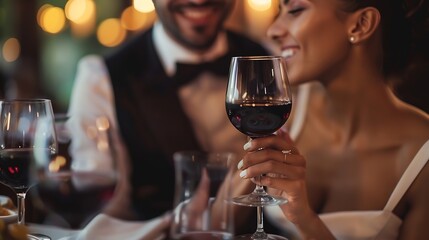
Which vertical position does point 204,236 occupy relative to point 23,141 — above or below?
below

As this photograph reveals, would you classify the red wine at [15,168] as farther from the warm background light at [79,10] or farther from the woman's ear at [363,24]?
the warm background light at [79,10]

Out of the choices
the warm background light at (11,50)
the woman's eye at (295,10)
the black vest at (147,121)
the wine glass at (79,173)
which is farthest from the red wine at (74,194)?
the warm background light at (11,50)

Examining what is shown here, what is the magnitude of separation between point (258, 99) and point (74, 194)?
358mm

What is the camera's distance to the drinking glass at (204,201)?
1.19 meters

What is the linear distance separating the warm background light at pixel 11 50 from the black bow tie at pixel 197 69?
2.50ft

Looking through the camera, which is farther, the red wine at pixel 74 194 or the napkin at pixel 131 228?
the napkin at pixel 131 228

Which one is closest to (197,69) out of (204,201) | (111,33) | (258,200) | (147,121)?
(147,121)

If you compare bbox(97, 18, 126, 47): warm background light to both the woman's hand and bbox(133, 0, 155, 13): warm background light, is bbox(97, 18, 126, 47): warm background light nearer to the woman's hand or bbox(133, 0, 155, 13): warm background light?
bbox(133, 0, 155, 13): warm background light

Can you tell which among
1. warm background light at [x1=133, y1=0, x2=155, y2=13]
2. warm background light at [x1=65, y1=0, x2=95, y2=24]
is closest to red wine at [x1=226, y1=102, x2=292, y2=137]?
warm background light at [x1=133, y1=0, x2=155, y2=13]

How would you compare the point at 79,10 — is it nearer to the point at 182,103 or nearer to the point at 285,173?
the point at 182,103

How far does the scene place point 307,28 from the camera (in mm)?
1617

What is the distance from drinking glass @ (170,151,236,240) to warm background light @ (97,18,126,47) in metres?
0.49

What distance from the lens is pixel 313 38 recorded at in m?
1.61

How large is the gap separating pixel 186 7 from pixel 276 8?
10.4 inches
